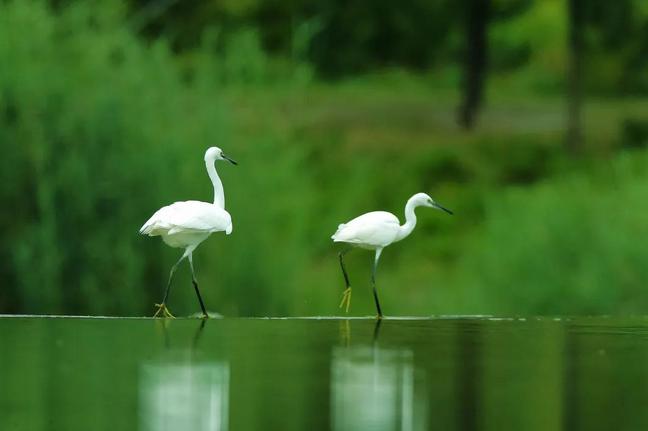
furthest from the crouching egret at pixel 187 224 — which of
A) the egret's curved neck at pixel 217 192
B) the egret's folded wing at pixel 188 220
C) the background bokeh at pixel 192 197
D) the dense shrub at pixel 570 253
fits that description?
the dense shrub at pixel 570 253

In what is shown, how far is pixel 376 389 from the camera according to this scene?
10.7 m

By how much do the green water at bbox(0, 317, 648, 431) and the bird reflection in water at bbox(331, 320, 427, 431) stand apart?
0.01 m

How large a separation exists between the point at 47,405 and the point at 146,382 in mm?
1072

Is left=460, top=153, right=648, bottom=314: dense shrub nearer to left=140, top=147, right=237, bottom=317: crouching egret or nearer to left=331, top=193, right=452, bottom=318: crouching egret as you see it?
left=331, top=193, right=452, bottom=318: crouching egret

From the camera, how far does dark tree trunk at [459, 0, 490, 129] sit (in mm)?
53062

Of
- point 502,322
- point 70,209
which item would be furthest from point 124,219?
point 502,322

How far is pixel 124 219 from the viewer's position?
25000mm

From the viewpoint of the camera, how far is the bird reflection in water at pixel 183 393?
938 cm

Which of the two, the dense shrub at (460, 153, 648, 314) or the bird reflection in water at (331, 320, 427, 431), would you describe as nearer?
the bird reflection in water at (331, 320, 427, 431)

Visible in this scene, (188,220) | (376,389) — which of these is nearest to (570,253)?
(188,220)

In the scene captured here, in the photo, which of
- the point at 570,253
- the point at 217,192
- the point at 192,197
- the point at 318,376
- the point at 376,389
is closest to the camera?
the point at 376,389

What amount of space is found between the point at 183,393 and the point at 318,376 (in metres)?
1.23

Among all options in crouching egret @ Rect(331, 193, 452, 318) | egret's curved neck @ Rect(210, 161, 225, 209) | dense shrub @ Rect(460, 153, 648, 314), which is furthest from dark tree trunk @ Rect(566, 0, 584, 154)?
crouching egret @ Rect(331, 193, 452, 318)

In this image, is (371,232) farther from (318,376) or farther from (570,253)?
(570,253)
